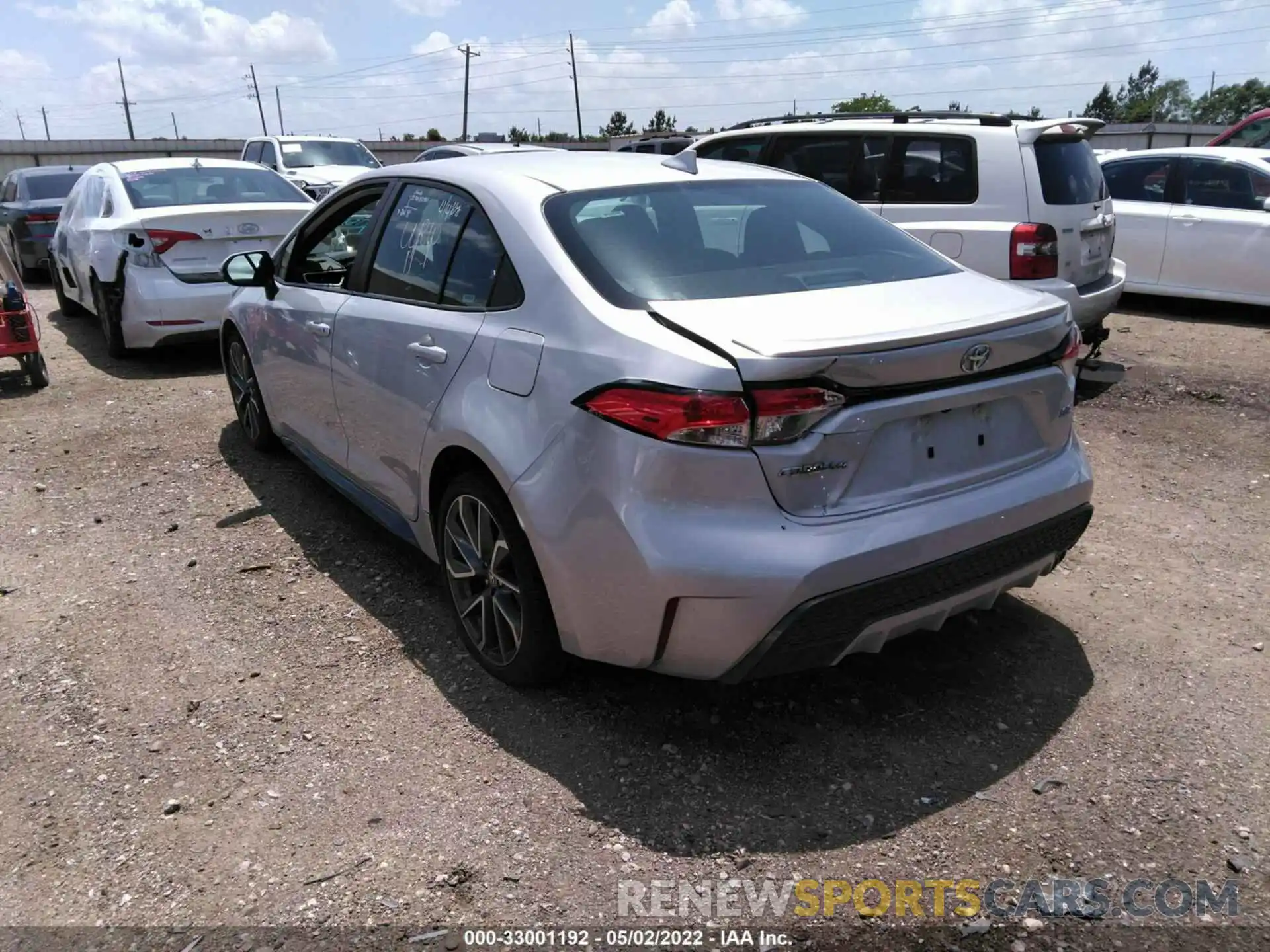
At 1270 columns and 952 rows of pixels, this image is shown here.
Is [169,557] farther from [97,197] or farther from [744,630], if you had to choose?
[97,197]

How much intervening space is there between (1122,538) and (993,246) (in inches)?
102

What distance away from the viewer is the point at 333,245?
4602 mm

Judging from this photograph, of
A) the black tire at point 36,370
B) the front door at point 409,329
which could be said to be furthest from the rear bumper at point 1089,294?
the black tire at point 36,370

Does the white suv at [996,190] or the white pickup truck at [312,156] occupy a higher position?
the white pickup truck at [312,156]

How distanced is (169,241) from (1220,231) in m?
8.93

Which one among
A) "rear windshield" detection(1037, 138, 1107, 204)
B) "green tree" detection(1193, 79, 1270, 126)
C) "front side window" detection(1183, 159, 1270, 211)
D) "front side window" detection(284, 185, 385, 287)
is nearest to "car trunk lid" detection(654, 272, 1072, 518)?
"front side window" detection(284, 185, 385, 287)

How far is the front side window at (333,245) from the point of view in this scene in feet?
14.0

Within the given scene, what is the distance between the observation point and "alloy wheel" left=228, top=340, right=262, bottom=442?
564cm

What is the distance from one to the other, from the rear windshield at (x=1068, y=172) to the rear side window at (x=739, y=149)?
2.12m

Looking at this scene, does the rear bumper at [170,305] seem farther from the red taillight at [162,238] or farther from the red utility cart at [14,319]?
the red utility cart at [14,319]

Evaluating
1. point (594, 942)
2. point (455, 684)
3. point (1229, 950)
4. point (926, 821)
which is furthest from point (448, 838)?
point (1229, 950)

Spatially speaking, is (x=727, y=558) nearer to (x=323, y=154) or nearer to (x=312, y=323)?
(x=312, y=323)

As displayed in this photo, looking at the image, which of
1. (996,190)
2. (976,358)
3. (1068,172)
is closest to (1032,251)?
(996,190)

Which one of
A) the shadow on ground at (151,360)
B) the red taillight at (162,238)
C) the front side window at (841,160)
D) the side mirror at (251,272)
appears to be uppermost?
the front side window at (841,160)
